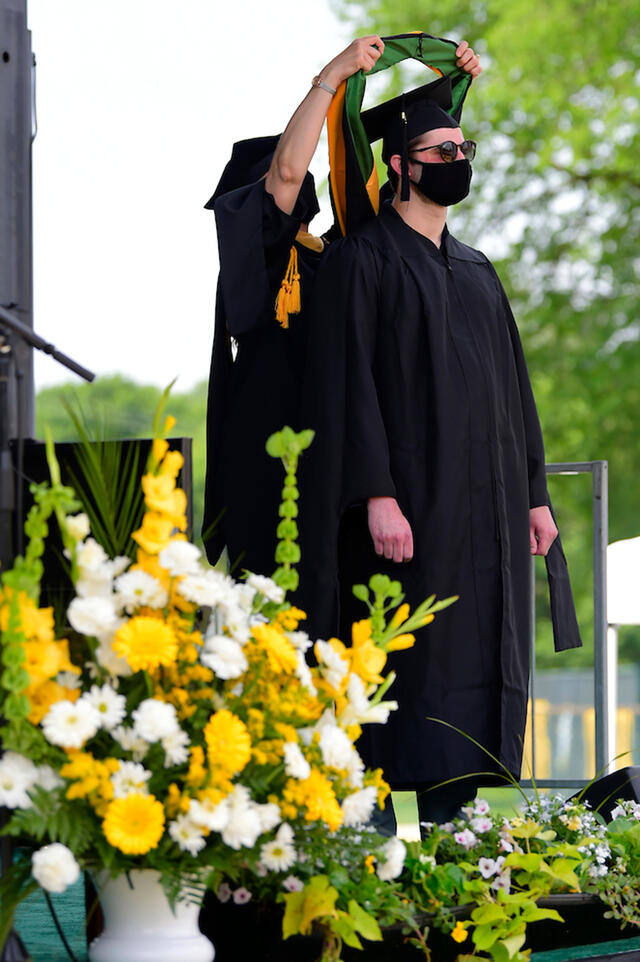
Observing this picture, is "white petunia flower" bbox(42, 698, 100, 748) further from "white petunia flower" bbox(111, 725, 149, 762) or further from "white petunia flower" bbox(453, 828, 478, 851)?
"white petunia flower" bbox(453, 828, 478, 851)

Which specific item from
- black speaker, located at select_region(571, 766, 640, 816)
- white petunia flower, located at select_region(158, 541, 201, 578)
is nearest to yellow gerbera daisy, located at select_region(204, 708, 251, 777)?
white petunia flower, located at select_region(158, 541, 201, 578)

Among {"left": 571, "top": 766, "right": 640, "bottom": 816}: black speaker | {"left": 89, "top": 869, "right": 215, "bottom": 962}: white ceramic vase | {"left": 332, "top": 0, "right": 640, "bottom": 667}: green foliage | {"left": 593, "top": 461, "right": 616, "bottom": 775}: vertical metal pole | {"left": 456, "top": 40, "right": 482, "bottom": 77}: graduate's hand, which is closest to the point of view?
{"left": 89, "top": 869, "right": 215, "bottom": 962}: white ceramic vase

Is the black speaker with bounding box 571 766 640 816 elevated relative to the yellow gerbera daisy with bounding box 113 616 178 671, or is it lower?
lower

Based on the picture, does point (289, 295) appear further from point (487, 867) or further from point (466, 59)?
point (487, 867)

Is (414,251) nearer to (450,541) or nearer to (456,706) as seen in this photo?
(450,541)

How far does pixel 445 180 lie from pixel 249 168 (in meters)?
0.62

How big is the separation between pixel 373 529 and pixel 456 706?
46cm

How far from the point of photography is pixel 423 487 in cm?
329

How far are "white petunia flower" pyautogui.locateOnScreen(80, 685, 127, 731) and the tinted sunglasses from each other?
1.95 metres

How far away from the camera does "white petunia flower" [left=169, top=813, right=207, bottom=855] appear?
1843 millimetres

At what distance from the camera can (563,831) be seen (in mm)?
2971

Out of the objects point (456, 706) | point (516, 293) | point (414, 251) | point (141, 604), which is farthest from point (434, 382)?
point (516, 293)

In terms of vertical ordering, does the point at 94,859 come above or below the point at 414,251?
below

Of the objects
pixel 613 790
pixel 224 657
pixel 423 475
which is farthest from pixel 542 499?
pixel 224 657
